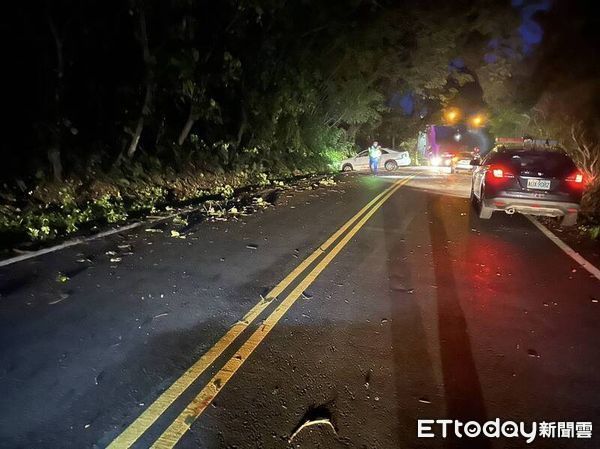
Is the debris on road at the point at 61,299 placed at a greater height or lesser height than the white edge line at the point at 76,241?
lesser

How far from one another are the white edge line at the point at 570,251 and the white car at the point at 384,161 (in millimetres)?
21092

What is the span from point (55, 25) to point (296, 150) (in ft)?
59.6

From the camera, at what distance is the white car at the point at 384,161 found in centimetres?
3228

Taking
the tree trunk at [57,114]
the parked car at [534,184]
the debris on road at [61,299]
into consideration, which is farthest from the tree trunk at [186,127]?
the debris on road at [61,299]

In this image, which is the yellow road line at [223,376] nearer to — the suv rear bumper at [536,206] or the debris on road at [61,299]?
the debris on road at [61,299]

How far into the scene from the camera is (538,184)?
999 centimetres

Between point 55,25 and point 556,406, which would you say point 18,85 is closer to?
point 55,25

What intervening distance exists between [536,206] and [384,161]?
2259 centimetres

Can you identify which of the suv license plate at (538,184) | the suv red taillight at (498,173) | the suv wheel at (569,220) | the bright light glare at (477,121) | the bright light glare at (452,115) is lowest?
the suv wheel at (569,220)

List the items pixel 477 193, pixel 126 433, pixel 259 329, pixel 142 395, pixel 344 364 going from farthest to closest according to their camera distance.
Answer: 1. pixel 477 193
2. pixel 259 329
3. pixel 344 364
4. pixel 142 395
5. pixel 126 433

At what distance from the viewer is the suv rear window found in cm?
995

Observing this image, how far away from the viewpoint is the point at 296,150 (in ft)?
96.5

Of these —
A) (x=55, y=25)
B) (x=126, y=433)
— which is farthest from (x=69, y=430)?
(x=55, y=25)

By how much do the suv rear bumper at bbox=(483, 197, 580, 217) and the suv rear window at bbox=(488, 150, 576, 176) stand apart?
0.63m
